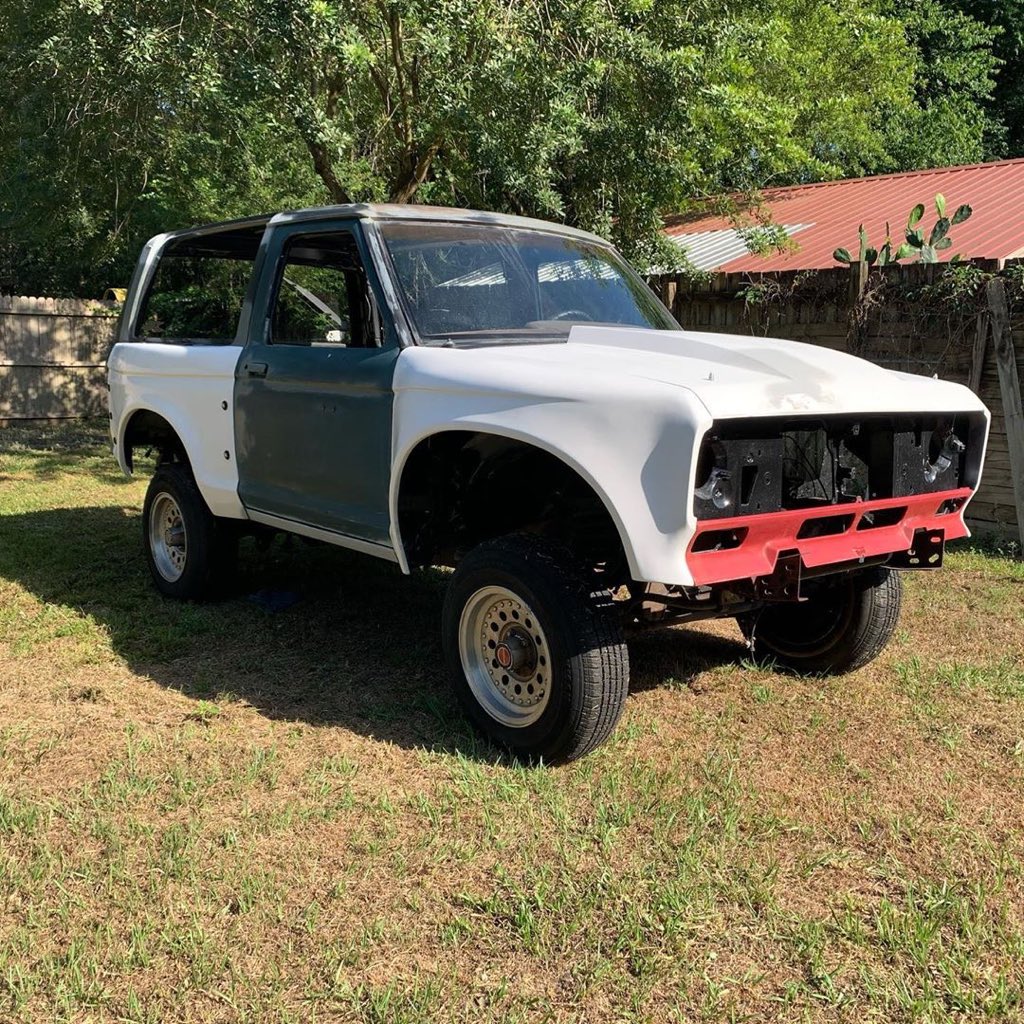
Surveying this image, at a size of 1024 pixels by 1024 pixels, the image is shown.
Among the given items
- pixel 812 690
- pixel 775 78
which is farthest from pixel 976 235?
pixel 812 690

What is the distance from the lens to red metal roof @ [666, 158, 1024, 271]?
10789 mm

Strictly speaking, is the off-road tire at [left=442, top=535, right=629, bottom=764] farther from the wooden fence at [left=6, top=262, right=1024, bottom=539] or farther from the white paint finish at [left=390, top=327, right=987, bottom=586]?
the wooden fence at [left=6, top=262, right=1024, bottom=539]

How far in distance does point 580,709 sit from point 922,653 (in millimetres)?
2508

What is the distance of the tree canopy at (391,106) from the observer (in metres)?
8.38

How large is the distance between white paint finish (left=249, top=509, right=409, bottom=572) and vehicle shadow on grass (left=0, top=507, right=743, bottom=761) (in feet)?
2.05

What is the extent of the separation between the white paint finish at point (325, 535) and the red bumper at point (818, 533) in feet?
4.86

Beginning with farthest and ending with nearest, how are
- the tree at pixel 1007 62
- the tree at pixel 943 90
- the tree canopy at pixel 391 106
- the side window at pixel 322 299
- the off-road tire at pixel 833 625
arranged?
the tree at pixel 1007 62, the tree at pixel 943 90, the tree canopy at pixel 391 106, the side window at pixel 322 299, the off-road tire at pixel 833 625

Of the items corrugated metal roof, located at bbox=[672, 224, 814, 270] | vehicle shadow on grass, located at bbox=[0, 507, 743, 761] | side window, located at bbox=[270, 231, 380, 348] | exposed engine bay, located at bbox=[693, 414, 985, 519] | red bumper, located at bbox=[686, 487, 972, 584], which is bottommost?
vehicle shadow on grass, located at bbox=[0, 507, 743, 761]

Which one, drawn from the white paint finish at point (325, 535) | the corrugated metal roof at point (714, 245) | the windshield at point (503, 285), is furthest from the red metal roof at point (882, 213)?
the white paint finish at point (325, 535)

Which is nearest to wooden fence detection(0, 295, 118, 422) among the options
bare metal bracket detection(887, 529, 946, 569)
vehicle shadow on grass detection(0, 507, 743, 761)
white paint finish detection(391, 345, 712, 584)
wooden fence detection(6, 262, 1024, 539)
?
vehicle shadow on grass detection(0, 507, 743, 761)

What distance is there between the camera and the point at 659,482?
10.6 feet

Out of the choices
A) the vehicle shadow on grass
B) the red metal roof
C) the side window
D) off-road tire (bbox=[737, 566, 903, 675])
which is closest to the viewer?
the vehicle shadow on grass

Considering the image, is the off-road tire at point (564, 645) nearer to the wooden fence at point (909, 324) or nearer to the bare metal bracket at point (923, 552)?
the bare metal bracket at point (923, 552)

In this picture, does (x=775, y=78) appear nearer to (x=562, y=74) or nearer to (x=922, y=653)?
(x=562, y=74)
